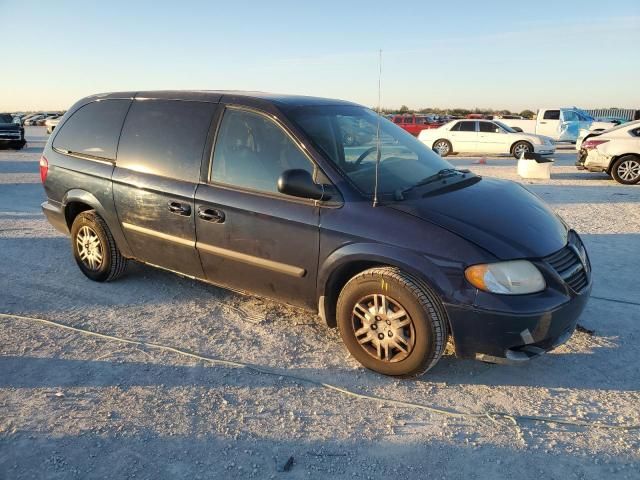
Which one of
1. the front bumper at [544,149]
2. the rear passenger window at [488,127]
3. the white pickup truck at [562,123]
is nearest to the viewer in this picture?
the front bumper at [544,149]

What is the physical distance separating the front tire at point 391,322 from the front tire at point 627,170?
10.6 meters

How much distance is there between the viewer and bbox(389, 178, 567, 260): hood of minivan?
2.97 metres

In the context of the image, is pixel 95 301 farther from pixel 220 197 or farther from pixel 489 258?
pixel 489 258

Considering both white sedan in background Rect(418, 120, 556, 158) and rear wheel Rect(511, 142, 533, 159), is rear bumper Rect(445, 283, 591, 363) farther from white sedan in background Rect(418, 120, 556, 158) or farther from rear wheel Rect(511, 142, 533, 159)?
rear wheel Rect(511, 142, 533, 159)

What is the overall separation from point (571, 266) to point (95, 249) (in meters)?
4.14

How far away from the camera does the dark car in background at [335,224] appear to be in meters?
2.93

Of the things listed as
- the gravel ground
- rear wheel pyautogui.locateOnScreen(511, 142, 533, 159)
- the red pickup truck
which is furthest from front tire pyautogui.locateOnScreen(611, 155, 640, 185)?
the red pickup truck

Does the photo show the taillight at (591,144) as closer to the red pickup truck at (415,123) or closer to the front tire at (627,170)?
the front tire at (627,170)

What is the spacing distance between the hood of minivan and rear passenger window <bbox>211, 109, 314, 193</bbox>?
2.89ft

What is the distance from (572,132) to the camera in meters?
24.0

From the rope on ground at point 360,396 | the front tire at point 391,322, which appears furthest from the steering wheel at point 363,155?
the rope on ground at point 360,396

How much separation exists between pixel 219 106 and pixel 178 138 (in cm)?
44

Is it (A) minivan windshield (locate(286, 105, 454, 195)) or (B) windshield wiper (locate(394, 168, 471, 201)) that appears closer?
(B) windshield wiper (locate(394, 168, 471, 201))

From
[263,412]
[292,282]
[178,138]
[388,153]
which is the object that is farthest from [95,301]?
[388,153]
